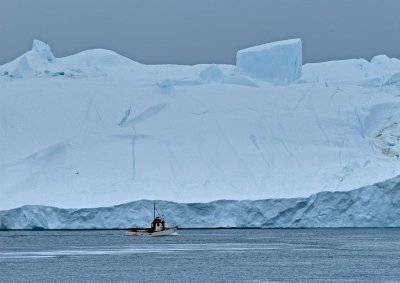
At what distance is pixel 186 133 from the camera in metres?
71.5

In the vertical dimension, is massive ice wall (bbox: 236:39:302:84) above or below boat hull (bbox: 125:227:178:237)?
above

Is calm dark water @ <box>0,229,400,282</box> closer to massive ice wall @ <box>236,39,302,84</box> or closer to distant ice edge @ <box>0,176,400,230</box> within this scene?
distant ice edge @ <box>0,176,400,230</box>

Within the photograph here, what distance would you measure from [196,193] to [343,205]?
8.34 m

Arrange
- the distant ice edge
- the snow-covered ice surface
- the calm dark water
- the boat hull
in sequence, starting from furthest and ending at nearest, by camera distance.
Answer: the snow-covered ice surface
the distant ice edge
the boat hull
the calm dark water

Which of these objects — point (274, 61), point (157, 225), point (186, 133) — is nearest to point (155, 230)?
point (157, 225)

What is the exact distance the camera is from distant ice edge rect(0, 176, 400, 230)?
6025 cm

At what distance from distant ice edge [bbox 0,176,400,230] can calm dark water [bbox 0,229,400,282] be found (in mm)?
845

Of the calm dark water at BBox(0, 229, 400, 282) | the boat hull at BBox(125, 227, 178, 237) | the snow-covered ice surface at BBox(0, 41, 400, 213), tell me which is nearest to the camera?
the calm dark water at BBox(0, 229, 400, 282)

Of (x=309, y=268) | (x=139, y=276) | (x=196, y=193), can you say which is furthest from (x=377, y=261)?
(x=196, y=193)

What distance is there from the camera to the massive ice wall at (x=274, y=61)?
7406 cm

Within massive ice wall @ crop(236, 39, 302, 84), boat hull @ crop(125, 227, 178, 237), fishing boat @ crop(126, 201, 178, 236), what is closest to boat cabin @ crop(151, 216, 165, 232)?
fishing boat @ crop(126, 201, 178, 236)

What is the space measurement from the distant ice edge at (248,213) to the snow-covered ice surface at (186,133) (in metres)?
0.96

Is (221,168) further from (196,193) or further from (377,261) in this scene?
(377,261)

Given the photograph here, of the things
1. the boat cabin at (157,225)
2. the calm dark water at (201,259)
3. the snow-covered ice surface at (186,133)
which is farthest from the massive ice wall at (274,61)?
the boat cabin at (157,225)
